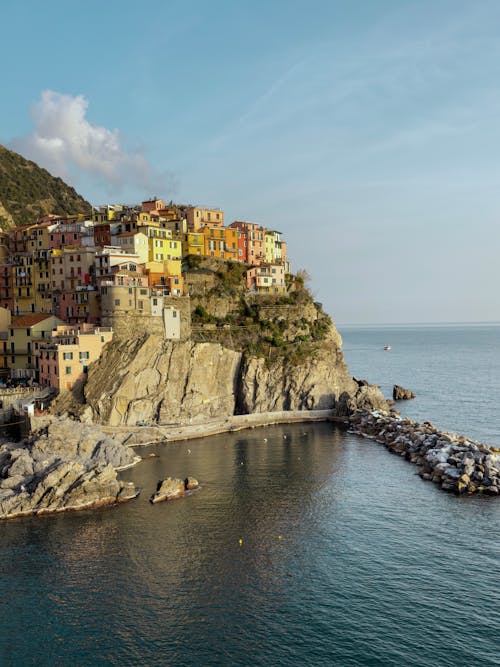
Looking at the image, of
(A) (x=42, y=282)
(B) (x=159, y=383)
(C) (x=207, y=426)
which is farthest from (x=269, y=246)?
(C) (x=207, y=426)

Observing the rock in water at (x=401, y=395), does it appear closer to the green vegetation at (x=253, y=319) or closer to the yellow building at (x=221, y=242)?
the green vegetation at (x=253, y=319)

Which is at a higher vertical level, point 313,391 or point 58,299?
point 58,299

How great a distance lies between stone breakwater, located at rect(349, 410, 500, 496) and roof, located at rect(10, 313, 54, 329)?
165ft

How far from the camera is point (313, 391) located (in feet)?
305

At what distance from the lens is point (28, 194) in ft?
501

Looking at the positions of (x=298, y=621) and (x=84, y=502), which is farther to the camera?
(x=84, y=502)

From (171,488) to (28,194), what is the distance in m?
123

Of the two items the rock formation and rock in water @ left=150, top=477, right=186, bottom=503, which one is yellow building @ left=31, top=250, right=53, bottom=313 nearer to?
the rock formation

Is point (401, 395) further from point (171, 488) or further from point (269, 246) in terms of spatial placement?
point (171, 488)

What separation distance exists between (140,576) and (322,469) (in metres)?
29.6

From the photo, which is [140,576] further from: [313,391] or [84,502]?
[313,391]

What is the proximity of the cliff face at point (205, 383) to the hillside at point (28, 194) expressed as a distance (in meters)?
67.5

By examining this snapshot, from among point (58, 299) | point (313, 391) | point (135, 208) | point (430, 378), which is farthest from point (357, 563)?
point (430, 378)

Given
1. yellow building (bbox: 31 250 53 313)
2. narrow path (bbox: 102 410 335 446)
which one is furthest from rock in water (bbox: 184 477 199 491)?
yellow building (bbox: 31 250 53 313)
